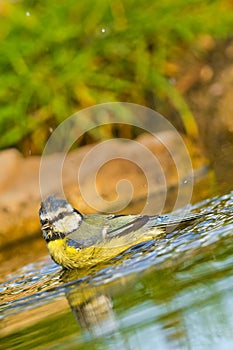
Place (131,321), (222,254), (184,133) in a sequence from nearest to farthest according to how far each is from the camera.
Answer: (131,321), (222,254), (184,133)

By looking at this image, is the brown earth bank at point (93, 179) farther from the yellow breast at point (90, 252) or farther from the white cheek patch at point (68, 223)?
the yellow breast at point (90, 252)

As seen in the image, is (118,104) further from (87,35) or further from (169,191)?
(169,191)

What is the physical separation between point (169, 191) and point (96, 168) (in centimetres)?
85

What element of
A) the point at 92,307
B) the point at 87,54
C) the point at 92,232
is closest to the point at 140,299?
the point at 92,307

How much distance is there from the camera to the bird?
19.0ft

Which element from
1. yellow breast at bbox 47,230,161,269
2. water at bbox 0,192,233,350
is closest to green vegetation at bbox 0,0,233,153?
water at bbox 0,192,233,350

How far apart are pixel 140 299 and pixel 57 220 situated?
180cm

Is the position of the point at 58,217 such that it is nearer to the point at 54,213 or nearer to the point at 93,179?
the point at 54,213

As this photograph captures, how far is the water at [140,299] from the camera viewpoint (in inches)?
146

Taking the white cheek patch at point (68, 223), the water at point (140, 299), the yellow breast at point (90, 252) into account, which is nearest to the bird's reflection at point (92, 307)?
the water at point (140, 299)

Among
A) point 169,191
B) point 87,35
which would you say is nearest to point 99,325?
point 169,191

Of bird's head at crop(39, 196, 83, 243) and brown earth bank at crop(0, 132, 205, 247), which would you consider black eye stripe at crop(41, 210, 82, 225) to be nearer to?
bird's head at crop(39, 196, 83, 243)

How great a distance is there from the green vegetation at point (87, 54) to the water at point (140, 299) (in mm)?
2959

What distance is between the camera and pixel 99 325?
165 inches
